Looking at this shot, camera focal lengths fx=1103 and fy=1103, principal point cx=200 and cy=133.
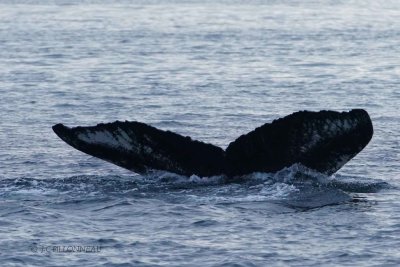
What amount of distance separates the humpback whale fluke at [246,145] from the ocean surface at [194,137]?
397 mm

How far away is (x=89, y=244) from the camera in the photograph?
568 inches

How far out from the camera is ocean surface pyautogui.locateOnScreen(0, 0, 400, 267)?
14469 mm

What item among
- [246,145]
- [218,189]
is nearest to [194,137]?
[218,189]

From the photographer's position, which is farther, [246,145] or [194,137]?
[194,137]

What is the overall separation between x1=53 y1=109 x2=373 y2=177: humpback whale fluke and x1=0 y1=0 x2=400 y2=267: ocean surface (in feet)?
1.30

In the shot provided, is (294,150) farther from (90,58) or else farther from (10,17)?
(10,17)

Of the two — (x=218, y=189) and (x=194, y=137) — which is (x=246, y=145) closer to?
(x=218, y=189)

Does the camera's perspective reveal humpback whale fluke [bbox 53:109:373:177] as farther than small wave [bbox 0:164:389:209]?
No

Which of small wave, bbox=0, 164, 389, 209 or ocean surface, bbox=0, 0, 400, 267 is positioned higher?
small wave, bbox=0, 164, 389, 209

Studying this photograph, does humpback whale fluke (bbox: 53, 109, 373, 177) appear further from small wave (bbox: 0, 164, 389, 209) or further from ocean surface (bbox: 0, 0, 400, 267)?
ocean surface (bbox: 0, 0, 400, 267)

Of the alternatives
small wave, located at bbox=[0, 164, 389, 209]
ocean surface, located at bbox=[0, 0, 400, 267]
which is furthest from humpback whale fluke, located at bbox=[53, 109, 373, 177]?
ocean surface, located at bbox=[0, 0, 400, 267]

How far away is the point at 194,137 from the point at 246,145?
6781mm

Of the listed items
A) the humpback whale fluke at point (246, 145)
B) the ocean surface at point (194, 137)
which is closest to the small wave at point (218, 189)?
the ocean surface at point (194, 137)

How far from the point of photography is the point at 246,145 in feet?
52.5
